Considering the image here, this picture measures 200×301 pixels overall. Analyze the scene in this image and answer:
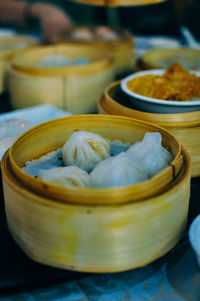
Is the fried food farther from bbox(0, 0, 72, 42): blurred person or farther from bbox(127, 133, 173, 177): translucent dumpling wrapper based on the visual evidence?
bbox(0, 0, 72, 42): blurred person

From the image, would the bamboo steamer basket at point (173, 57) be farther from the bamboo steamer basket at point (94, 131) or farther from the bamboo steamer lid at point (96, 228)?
the bamboo steamer lid at point (96, 228)

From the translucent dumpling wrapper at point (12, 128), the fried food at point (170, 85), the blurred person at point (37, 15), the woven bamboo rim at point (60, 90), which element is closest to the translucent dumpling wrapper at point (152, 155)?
the fried food at point (170, 85)

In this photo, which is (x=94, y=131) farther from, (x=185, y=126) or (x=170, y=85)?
(x=170, y=85)

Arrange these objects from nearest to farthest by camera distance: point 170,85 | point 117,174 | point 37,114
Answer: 1. point 117,174
2. point 170,85
3. point 37,114

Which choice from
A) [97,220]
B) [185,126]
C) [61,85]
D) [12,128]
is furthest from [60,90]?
[97,220]

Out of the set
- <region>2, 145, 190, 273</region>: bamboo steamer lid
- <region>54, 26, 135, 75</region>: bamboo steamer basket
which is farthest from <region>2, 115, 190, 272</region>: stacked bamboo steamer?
<region>54, 26, 135, 75</region>: bamboo steamer basket
